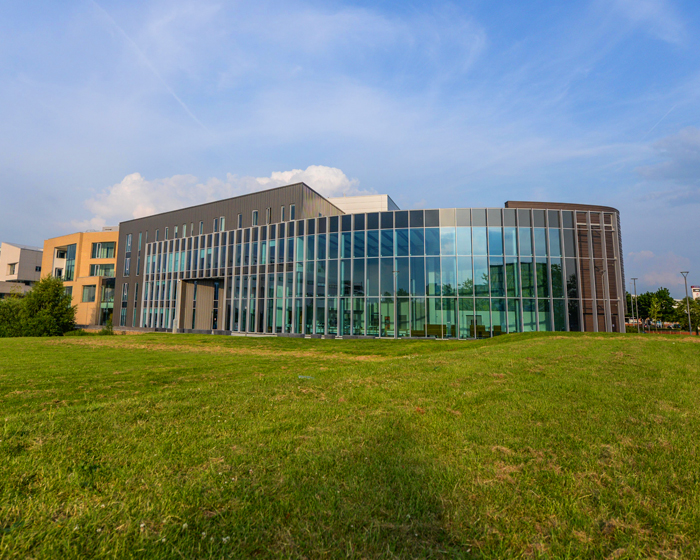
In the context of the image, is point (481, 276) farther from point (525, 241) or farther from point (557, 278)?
point (557, 278)

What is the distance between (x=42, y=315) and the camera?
40.3 metres

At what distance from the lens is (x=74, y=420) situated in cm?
580

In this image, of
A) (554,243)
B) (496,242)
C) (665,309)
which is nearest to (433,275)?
(496,242)

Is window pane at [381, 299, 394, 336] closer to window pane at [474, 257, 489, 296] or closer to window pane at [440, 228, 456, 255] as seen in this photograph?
window pane at [440, 228, 456, 255]

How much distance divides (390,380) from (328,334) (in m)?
27.4

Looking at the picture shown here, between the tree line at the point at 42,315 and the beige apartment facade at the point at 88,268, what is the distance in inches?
916

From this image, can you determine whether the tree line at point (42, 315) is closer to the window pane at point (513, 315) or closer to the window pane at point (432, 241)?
the window pane at point (432, 241)

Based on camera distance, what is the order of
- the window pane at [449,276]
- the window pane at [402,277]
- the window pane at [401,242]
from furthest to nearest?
the window pane at [401,242], the window pane at [402,277], the window pane at [449,276]

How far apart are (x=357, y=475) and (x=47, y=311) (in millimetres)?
49939

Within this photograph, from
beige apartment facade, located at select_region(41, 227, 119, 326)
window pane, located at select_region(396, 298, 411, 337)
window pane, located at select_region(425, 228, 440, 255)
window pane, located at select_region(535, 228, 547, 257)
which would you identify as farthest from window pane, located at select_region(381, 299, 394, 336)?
beige apartment facade, located at select_region(41, 227, 119, 326)

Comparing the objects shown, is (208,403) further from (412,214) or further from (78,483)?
(412,214)

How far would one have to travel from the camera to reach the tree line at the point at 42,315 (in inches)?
1583

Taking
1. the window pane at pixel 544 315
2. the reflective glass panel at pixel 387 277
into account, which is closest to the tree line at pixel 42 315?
the reflective glass panel at pixel 387 277

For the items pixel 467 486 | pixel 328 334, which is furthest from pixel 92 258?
pixel 467 486
